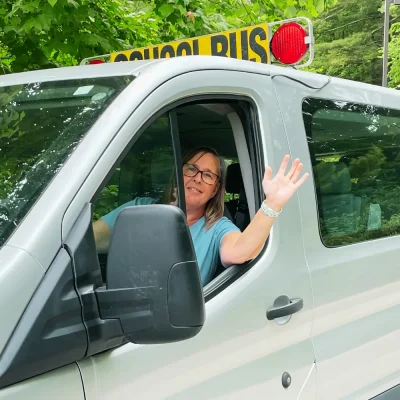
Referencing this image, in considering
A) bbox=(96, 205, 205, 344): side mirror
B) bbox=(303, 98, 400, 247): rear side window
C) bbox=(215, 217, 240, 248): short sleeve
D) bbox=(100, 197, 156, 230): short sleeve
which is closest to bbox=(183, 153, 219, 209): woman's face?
→ bbox=(215, 217, 240, 248): short sleeve

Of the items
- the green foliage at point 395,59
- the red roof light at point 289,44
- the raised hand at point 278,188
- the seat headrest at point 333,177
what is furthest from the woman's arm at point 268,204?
the green foliage at point 395,59

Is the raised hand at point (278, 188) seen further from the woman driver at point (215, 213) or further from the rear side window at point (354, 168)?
the rear side window at point (354, 168)

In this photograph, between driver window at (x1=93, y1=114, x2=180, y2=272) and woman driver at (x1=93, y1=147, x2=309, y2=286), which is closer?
driver window at (x1=93, y1=114, x2=180, y2=272)

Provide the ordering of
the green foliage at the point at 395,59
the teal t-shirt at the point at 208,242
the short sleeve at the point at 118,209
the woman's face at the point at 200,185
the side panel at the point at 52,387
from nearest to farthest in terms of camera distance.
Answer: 1. the side panel at the point at 52,387
2. the short sleeve at the point at 118,209
3. the teal t-shirt at the point at 208,242
4. the woman's face at the point at 200,185
5. the green foliage at the point at 395,59

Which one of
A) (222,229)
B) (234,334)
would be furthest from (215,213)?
(234,334)

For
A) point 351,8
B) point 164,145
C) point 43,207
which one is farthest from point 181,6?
point 351,8

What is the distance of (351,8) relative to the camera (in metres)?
28.8

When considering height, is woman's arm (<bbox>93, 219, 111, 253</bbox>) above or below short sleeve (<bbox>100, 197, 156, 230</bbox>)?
below

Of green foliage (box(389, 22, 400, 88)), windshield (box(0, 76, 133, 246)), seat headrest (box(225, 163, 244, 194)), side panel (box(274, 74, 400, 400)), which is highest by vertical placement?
green foliage (box(389, 22, 400, 88))

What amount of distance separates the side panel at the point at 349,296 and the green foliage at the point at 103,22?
2.46 meters

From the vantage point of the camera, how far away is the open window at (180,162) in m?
1.76

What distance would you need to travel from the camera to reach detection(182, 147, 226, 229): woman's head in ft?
7.39

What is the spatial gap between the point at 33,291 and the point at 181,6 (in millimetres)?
3718

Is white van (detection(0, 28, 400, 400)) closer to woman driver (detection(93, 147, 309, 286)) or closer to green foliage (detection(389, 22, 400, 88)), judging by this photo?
woman driver (detection(93, 147, 309, 286))
